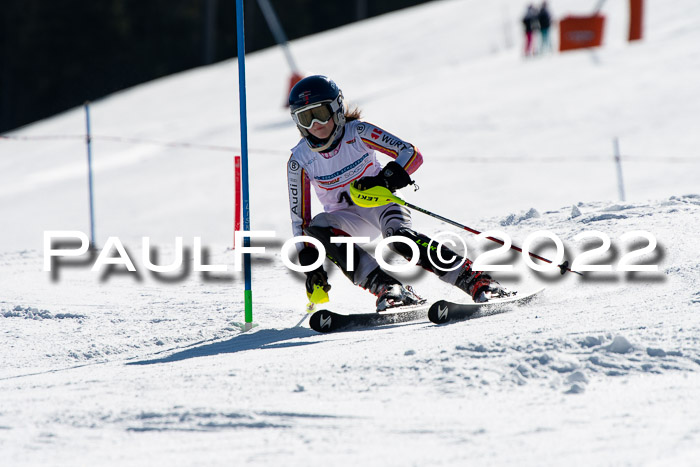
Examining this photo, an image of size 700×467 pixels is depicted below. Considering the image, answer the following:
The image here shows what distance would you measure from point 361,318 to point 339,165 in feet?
3.20

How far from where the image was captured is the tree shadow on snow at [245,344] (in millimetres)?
4715

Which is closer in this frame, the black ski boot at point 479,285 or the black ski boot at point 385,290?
the black ski boot at point 479,285

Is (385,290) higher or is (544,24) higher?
(544,24)

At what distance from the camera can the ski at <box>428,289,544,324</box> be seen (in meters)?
4.83

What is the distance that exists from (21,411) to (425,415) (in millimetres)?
1621

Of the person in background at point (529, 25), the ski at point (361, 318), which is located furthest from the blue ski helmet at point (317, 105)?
the person in background at point (529, 25)

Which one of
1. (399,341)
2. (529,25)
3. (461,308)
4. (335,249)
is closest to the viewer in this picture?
(399,341)

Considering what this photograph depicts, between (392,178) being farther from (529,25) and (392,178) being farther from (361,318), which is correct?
(529,25)

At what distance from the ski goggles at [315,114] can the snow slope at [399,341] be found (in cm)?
125

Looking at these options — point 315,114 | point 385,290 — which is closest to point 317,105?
point 315,114

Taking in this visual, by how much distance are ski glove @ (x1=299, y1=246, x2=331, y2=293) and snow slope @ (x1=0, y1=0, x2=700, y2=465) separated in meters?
0.31

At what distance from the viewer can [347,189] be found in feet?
18.3

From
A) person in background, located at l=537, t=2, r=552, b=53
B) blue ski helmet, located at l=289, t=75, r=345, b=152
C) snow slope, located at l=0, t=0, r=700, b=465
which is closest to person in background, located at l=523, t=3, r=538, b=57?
person in background, located at l=537, t=2, r=552, b=53

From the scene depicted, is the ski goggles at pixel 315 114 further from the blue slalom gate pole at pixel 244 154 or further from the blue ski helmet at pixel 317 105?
the blue slalom gate pole at pixel 244 154
